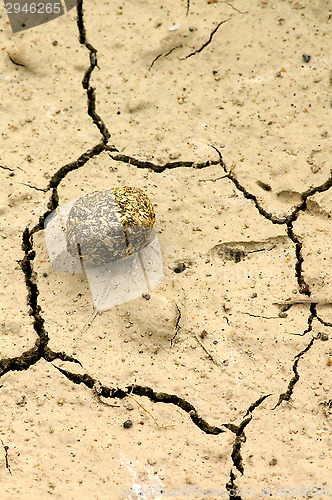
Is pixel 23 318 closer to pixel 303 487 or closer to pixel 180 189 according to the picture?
pixel 180 189

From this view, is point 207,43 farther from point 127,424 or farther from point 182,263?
point 127,424

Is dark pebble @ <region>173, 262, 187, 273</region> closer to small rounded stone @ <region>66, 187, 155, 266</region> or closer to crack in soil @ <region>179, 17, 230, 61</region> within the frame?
small rounded stone @ <region>66, 187, 155, 266</region>

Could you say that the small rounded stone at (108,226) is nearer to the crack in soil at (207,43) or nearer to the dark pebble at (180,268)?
the dark pebble at (180,268)

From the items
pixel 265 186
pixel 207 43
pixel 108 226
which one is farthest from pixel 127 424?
pixel 207 43

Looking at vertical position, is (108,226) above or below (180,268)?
above

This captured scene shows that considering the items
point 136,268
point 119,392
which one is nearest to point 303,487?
point 119,392

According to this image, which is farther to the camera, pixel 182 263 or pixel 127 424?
pixel 182 263
